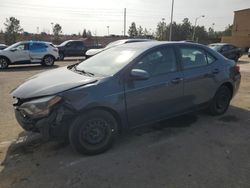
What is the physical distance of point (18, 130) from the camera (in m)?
4.84

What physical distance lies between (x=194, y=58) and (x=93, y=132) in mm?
2438

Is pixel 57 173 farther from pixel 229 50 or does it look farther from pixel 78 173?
pixel 229 50

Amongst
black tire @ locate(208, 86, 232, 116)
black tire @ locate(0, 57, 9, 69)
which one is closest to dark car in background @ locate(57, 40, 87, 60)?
A: black tire @ locate(0, 57, 9, 69)

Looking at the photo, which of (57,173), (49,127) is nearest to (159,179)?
(57,173)

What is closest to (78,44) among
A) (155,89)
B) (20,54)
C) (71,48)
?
(71,48)

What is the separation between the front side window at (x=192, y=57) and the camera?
4.77 meters

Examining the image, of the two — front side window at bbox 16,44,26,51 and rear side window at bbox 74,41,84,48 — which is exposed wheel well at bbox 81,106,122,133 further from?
rear side window at bbox 74,41,84,48

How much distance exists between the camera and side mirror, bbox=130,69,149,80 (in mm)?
3884

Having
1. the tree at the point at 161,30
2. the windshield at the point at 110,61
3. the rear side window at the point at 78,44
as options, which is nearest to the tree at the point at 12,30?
the rear side window at the point at 78,44

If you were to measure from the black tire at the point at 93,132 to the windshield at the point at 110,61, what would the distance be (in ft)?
2.25

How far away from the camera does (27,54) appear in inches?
594

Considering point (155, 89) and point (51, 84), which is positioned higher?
point (51, 84)

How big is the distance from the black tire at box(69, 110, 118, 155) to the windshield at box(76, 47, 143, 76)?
2.25 ft

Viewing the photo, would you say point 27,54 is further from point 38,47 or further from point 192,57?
point 192,57
